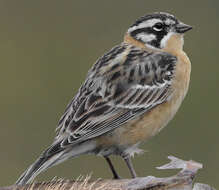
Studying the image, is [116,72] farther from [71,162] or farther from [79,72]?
[79,72]

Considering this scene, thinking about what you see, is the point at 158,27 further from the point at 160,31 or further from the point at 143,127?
the point at 143,127

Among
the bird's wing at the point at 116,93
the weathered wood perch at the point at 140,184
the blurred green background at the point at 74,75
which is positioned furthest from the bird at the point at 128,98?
the blurred green background at the point at 74,75

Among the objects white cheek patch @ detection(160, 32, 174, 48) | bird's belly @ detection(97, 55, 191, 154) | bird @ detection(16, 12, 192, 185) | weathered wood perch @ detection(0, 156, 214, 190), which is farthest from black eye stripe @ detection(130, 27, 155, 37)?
weathered wood perch @ detection(0, 156, 214, 190)

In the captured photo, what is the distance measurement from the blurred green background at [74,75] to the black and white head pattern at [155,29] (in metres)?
4.14

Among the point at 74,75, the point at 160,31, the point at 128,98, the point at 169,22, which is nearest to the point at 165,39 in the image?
the point at 160,31

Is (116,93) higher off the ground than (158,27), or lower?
lower

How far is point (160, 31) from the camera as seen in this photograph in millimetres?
14641

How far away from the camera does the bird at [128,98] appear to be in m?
13.2

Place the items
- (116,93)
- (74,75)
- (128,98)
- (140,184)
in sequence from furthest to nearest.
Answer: (74,75), (128,98), (116,93), (140,184)

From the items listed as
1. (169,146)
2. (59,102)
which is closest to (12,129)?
(59,102)

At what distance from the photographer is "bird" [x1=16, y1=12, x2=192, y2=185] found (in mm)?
13203

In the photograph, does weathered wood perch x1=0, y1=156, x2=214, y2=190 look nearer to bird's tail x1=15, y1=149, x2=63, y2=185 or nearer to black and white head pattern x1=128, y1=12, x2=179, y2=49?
bird's tail x1=15, y1=149, x2=63, y2=185

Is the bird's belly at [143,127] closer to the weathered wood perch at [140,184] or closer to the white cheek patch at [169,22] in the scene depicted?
the white cheek patch at [169,22]

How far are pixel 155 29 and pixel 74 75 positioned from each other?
7974 millimetres
